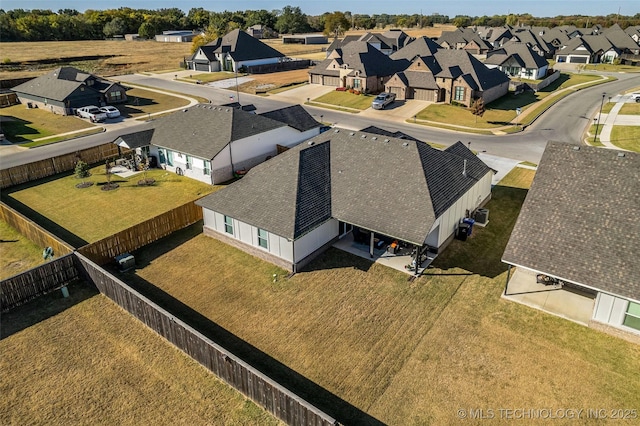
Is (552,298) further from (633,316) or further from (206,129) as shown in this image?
(206,129)

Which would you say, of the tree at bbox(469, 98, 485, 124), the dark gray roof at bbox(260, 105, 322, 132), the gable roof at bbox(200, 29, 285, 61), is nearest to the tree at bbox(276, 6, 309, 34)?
the gable roof at bbox(200, 29, 285, 61)

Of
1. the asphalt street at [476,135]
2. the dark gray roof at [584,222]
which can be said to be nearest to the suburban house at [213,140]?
the asphalt street at [476,135]

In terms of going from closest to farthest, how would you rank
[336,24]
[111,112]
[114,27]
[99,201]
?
[99,201]
[111,112]
[114,27]
[336,24]

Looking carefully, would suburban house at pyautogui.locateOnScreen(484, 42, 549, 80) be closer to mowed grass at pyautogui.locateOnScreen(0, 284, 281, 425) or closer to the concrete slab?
the concrete slab

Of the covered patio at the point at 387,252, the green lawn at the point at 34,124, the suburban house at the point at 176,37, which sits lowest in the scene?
the covered patio at the point at 387,252

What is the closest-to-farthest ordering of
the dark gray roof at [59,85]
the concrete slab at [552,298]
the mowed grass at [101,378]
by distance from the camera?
1. the mowed grass at [101,378]
2. the concrete slab at [552,298]
3. the dark gray roof at [59,85]

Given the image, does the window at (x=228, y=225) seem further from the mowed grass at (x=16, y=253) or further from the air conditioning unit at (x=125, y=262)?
the mowed grass at (x=16, y=253)

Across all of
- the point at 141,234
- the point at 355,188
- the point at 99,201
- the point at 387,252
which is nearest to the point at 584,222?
the point at 387,252

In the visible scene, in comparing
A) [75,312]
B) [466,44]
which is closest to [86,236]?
[75,312]
